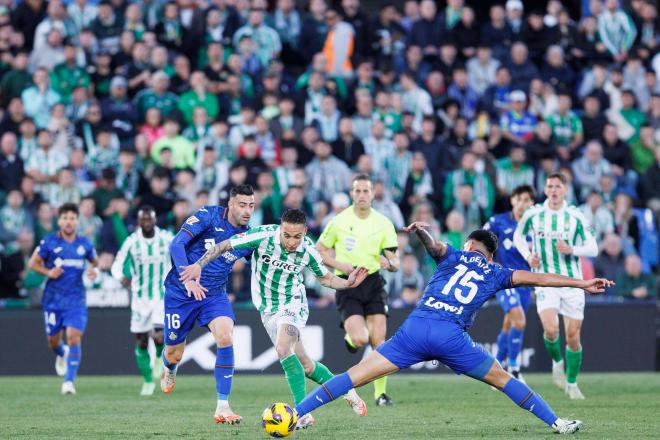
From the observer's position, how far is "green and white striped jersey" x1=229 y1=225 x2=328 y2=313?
11.5 meters

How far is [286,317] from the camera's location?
11.8 metres

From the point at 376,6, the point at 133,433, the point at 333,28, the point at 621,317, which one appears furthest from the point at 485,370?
the point at 376,6

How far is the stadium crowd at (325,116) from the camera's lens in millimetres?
19812

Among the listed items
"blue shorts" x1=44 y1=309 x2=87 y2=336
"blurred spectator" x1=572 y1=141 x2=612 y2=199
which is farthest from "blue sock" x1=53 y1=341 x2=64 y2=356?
"blurred spectator" x1=572 y1=141 x2=612 y2=199

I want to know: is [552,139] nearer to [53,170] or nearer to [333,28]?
[333,28]

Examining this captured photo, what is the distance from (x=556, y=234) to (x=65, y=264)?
6.61 meters

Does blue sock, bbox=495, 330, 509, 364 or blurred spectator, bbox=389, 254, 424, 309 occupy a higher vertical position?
blurred spectator, bbox=389, 254, 424, 309

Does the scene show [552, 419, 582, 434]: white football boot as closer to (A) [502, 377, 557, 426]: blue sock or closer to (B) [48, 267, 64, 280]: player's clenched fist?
(A) [502, 377, 557, 426]: blue sock

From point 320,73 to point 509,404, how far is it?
9837 mm

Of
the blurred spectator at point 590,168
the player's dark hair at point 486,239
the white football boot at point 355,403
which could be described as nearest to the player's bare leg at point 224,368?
the white football boot at point 355,403

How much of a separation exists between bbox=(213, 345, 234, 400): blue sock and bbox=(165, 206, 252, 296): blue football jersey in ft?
2.40

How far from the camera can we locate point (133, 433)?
10812 millimetres

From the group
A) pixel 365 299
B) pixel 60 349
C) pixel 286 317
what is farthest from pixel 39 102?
pixel 286 317

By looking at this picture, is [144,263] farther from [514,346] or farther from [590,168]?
[590,168]
